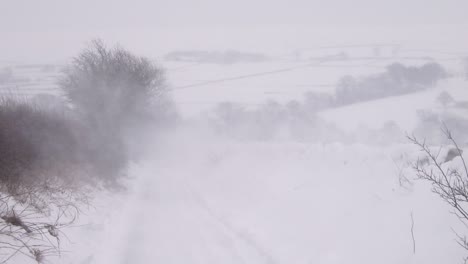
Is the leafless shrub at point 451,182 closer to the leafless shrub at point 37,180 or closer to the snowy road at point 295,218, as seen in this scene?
the snowy road at point 295,218

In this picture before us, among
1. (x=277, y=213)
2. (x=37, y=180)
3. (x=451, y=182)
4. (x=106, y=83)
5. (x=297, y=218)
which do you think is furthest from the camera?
(x=106, y=83)

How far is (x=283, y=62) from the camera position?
39.8 m

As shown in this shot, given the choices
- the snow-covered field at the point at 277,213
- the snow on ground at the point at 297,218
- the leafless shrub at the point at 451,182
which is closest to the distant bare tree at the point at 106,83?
the snow-covered field at the point at 277,213

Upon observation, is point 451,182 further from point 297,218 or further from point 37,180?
point 37,180

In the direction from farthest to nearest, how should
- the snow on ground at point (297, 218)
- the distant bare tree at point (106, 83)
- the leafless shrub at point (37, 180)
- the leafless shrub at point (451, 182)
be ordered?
the distant bare tree at point (106, 83) < the snow on ground at point (297, 218) < the leafless shrub at point (37, 180) < the leafless shrub at point (451, 182)

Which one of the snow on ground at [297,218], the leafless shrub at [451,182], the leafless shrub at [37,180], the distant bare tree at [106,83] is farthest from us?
the distant bare tree at [106,83]

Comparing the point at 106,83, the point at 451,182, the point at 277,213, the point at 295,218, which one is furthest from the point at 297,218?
the point at 106,83

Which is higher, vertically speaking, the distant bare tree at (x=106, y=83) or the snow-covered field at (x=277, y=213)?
the distant bare tree at (x=106, y=83)

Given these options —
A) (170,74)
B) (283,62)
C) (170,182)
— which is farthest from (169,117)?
(283,62)

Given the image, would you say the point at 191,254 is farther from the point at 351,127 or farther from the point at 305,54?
the point at 305,54

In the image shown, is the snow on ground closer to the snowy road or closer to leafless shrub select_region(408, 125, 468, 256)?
the snowy road

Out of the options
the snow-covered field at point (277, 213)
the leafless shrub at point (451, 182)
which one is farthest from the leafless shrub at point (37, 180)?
the leafless shrub at point (451, 182)

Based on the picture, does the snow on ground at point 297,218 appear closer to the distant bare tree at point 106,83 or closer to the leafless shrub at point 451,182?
the leafless shrub at point 451,182

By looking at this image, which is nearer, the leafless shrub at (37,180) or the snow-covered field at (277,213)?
the leafless shrub at (37,180)
